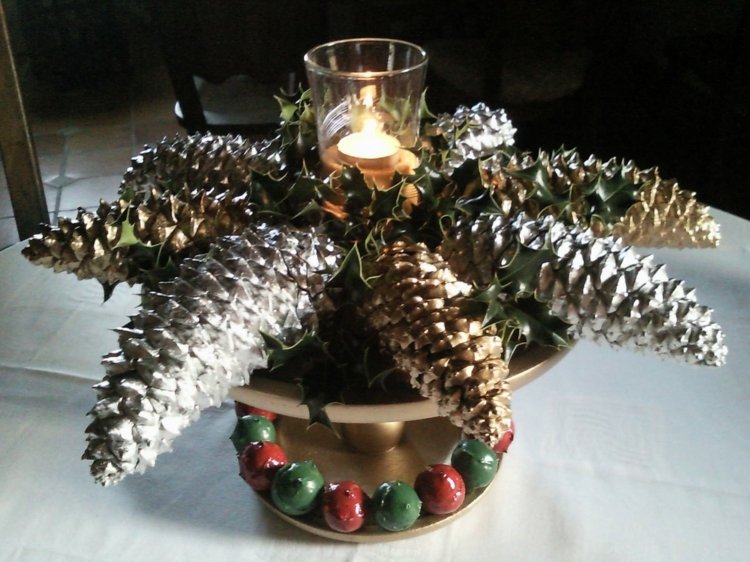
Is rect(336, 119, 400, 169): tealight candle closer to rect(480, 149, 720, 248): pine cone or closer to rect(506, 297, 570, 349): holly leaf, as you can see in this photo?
rect(480, 149, 720, 248): pine cone

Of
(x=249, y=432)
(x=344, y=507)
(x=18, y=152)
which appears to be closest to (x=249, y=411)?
(x=249, y=432)

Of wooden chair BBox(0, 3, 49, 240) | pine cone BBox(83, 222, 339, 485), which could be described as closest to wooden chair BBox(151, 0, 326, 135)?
wooden chair BBox(0, 3, 49, 240)

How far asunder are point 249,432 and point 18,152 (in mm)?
576

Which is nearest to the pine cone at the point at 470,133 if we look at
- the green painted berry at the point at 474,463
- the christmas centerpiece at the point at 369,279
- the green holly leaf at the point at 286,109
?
the christmas centerpiece at the point at 369,279

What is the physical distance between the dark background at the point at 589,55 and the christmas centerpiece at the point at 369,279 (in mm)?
702

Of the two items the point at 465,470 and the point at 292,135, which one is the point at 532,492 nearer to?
the point at 465,470

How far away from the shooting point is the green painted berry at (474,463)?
54 cm

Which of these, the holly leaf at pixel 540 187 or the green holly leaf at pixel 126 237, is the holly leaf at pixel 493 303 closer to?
the holly leaf at pixel 540 187

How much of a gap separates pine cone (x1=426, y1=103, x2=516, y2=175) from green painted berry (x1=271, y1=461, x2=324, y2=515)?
0.28 metres

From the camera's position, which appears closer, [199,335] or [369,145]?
[199,335]

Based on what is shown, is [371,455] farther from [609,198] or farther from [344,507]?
[609,198]

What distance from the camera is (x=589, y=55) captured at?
4.27ft

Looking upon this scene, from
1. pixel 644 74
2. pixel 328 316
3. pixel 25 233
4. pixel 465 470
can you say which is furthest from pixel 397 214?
pixel 644 74

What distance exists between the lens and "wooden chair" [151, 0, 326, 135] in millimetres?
1359
